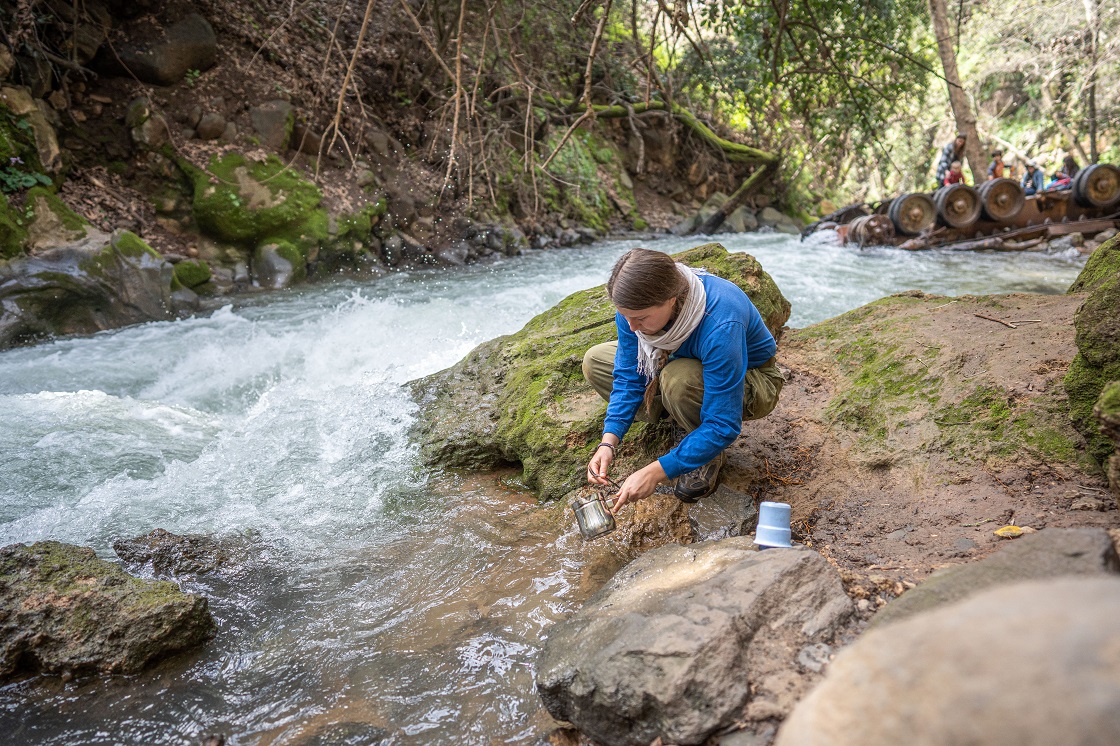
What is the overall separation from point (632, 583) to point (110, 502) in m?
2.74

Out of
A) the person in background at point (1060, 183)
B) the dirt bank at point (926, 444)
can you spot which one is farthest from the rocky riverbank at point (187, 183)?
the person in background at point (1060, 183)

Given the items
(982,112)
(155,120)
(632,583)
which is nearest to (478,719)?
(632,583)

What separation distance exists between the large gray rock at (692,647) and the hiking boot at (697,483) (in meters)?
0.76

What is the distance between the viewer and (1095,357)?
96.9 inches

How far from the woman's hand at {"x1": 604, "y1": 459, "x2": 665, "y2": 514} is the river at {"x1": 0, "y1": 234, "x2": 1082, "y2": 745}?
15.9 inches

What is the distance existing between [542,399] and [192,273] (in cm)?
610

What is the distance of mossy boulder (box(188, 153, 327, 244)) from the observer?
857cm

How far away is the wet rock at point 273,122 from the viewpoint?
941 cm

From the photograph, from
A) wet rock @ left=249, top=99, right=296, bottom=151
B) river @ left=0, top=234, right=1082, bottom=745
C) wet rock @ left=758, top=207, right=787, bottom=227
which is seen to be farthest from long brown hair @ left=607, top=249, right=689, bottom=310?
wet rock @ left=758, top=207, right=787, bottom=227

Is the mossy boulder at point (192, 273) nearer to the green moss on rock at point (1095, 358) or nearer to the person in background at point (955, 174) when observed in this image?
the green moss on rock at point (1095, 358)

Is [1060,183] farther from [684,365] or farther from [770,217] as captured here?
[684,365]

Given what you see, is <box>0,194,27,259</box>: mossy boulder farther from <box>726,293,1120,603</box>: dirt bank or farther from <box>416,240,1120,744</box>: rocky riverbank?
<box>726,293,1120,603</box>: dirt bank

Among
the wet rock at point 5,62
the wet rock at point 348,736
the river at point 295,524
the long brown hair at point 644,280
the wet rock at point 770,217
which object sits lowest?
the wet rock at point 348,736

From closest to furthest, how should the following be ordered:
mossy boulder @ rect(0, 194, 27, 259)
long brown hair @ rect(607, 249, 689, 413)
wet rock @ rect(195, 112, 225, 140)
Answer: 1. long brown hair @ rect(607, 249, 689, 413)
2. mossy boulder @ rect(0, 194, 27, 259)
3. wet rock @ rect(195, 112, 225, 140)
